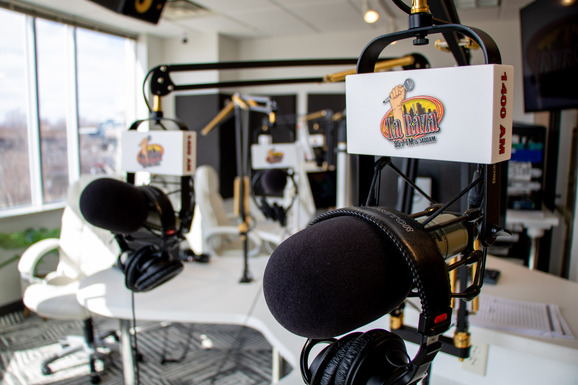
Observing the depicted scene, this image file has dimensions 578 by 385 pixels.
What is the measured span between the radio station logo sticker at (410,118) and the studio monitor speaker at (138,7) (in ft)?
6.97

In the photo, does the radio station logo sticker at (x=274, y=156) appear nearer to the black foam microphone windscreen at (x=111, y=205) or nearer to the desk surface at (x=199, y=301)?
the desk surface at (x=199, y=301)

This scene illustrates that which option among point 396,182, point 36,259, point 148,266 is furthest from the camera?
point 36,259

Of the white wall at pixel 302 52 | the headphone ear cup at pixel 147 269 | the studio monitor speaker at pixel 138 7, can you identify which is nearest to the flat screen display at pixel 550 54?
the white wall at pixel 302 52

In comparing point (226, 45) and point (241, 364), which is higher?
point (226, 45)

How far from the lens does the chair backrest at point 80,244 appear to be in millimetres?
2701

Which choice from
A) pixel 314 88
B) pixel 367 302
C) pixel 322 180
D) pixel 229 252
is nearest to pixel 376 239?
pixel 367 302

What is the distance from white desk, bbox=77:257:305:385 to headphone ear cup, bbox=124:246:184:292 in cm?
46

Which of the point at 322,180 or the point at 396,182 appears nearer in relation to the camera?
the point at 396,182

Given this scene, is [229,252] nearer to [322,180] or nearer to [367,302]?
[322,180]

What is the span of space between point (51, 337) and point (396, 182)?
2816 millimetres

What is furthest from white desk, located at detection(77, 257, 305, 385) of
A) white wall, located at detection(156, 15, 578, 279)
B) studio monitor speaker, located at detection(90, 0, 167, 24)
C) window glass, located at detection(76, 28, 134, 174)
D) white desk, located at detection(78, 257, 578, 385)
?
white wall, located at detection(156, 15, 578, 279)

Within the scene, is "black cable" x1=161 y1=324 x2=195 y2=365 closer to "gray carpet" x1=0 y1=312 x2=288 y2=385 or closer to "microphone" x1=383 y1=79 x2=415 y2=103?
"gray carpet" x1=0 y1=312 x2=288 y2=385

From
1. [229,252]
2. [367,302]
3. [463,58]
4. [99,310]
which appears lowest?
[229,252]

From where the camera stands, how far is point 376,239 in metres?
0.46
